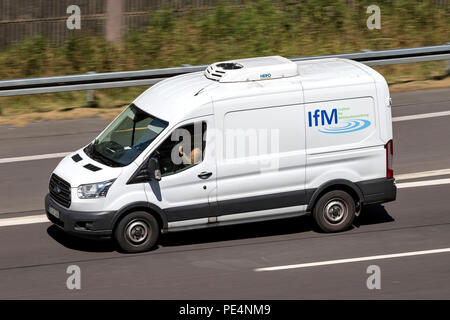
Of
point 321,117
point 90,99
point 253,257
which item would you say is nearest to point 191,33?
point 90,99

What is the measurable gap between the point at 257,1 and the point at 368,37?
2.76 meters

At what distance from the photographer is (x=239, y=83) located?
11.0m

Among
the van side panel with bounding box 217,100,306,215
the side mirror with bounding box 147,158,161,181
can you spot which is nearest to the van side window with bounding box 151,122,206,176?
the side mirror with bounding box 147,158,161,181

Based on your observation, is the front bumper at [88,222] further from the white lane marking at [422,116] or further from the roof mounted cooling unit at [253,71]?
the white lane marking at [422,116]

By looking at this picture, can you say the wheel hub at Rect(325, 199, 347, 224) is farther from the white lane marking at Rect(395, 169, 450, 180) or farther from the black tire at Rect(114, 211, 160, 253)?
the white lane marking at Rect(395, 169, 450, 180)

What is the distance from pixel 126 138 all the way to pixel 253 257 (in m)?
2.25

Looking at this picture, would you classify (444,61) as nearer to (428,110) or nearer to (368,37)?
(368,37)

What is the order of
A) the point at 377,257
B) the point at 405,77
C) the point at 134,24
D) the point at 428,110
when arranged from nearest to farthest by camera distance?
the point at 377,257 → the point at 428,110 → the point at 405,77 → the point at 134,24

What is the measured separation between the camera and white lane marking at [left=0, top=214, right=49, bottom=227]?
12.3 metres

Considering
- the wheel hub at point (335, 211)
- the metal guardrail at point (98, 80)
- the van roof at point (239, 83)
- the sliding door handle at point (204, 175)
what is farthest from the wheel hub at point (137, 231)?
the metal guardrail at point (98, 80)

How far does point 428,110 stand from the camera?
16406 millimetres

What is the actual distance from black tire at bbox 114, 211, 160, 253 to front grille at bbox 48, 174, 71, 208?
0.74 m
